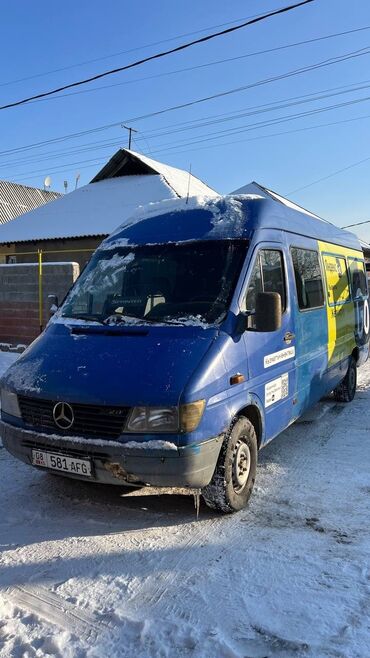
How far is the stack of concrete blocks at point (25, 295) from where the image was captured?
443 inches

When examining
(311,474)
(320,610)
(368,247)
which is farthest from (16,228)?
(320,610)

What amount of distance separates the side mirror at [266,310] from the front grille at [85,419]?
1212 millimetres

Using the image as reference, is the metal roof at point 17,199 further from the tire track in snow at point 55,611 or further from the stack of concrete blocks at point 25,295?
the tire track in snow at point 55,611

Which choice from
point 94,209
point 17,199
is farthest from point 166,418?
point 17,199

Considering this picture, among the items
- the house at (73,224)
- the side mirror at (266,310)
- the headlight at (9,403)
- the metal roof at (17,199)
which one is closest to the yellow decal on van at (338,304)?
the side mirror at (266,310)

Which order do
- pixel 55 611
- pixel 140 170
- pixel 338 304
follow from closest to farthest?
pixel 55 611 < pixel 338 304 < pixel 140 170

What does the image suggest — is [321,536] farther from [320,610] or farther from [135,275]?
[135,275]

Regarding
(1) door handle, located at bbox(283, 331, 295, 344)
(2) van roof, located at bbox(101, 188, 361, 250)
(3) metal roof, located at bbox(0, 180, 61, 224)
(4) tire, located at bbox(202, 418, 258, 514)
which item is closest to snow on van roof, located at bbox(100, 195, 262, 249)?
(2) van roof, located at bbox(101, 188, 361, 250)

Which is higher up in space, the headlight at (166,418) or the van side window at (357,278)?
the van side window at (357,278)

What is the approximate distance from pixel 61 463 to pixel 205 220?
2.36 metres

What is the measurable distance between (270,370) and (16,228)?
2041 cm

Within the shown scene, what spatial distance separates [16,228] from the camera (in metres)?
22.7

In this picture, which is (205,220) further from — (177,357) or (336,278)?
(336,278)

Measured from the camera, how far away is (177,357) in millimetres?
3578
